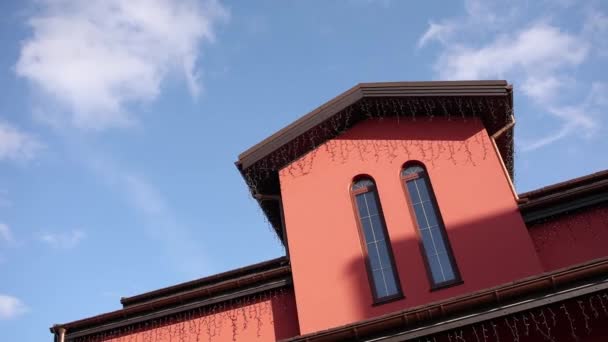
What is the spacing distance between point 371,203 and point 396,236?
3.03 ft

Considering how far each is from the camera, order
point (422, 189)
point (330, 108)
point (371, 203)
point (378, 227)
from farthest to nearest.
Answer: point (330, 108), point (371, 203), point (422, 189), point (378, 227)

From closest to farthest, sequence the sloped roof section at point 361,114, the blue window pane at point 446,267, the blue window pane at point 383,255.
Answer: the blue window pane at point 446,267, the blue window pane at point 383,255, the sloped roof section at point 361,114

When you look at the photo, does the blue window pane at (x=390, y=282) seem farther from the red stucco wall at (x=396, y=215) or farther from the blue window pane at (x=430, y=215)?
the blue window pane at (x=430, y=215)

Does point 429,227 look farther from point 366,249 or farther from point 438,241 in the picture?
point 366,249

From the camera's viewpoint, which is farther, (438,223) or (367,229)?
(367,229)

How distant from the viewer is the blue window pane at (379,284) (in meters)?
9.70

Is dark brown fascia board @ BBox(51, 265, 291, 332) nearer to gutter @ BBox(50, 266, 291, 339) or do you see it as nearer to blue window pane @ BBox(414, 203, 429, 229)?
gutter @ BBox(50, 266, 291, 339)

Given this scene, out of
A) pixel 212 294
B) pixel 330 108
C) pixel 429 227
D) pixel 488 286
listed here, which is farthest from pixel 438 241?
pixel 212 294

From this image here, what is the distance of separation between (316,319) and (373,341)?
5.77ft

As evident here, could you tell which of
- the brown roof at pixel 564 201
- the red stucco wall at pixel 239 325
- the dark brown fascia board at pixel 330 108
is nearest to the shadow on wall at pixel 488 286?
the brown roof at pixel 564 201

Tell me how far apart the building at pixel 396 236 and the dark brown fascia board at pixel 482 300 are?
0.07 feet

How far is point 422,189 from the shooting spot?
1062 cm

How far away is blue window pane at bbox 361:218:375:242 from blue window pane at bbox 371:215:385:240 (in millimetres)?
68

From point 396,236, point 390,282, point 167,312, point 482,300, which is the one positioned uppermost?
point 396,236
